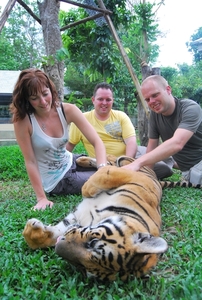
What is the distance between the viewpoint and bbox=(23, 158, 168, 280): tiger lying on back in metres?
1.64

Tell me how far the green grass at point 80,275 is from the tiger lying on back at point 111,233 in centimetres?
9

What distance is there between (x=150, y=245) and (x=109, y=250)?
0.22m

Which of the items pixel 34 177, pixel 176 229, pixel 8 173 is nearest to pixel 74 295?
pixel 176 229

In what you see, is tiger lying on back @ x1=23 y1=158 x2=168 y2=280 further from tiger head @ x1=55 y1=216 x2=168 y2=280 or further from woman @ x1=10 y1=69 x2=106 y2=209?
woman @ x1=10 y1=69 x2=106 y2=209

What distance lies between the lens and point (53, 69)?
229 inches

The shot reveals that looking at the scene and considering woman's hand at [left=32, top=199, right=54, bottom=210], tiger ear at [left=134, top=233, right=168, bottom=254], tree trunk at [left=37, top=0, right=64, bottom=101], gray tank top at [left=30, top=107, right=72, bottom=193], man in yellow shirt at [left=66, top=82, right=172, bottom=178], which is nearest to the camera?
tiger ear at [left=134, top=233, right=168, bottom=254]

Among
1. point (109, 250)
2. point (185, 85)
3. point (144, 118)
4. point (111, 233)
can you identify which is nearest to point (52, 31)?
point (144, 118)

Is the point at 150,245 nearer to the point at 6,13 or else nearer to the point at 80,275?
the point at 80,275

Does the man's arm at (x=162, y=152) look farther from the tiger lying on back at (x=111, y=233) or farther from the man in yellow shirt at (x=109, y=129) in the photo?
the man in yellow shirt at (x=109, y=129)

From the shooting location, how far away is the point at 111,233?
1.74 m

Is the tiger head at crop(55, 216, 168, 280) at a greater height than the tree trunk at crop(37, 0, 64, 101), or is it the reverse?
the tree trunk at crop(37, 0, 64, 101)

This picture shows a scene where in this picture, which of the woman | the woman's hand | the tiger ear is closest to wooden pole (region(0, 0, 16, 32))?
the woman

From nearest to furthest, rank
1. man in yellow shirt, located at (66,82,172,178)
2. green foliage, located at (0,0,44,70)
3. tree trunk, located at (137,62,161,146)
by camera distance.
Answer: man in yellow shirt, located at (66,82,172,178) → tree trunk, located at (137,62,161,146) → green foliage, located at (0,0,44,70)

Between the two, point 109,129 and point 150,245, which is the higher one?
point 109,129
